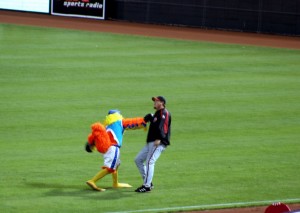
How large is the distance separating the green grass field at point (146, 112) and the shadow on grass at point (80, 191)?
0.06 feet

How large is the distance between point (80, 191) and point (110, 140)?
1057 mm

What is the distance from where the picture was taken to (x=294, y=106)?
2334 centimetres

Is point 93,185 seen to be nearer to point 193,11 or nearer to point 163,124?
point 163,124

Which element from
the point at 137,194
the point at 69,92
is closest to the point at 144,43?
the point at 69,92

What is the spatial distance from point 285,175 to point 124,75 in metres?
10.1

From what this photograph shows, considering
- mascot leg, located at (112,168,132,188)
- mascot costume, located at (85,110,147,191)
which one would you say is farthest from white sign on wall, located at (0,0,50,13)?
mascot costume, located at (85,110,147,191)

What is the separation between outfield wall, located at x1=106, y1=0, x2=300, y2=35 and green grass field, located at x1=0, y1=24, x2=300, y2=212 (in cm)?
303

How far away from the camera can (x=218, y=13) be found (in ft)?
114

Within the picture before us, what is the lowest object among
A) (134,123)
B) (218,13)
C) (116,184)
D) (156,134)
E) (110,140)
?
(116,184)

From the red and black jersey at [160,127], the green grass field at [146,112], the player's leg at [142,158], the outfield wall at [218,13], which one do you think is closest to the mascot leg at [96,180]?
the green grass field at [146,112]

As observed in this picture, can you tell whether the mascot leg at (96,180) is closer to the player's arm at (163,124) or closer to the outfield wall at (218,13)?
the player's arm at (163,124)

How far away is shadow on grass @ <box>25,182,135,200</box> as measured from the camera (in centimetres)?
1527

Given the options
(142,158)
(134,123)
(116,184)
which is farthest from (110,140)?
(116,184)

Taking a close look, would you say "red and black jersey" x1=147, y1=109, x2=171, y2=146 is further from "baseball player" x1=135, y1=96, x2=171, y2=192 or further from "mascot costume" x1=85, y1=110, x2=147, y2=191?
"mascot costume" x1=85, y1=110, x2=147, y2=191
